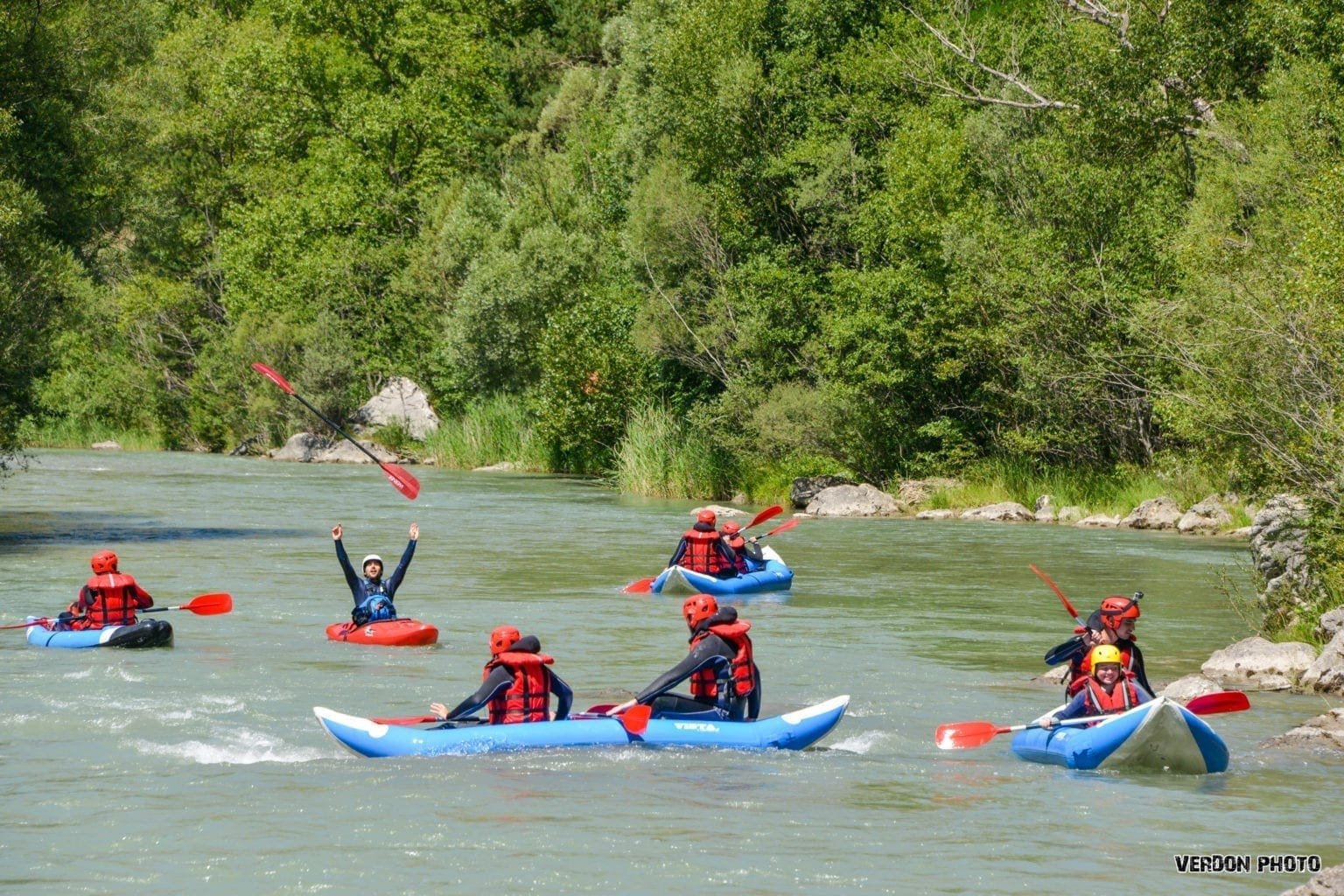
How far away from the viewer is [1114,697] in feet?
35.4

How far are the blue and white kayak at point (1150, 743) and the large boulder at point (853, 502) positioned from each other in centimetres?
2053

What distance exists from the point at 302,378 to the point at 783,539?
1128 inches

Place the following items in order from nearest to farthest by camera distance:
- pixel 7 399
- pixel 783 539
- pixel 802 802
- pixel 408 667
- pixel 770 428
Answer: pixel 802 802
pixel 408 667
pixel 7 399
pixel 783 539
pixel 770 428

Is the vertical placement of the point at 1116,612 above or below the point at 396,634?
above

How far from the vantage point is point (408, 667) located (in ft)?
47.6

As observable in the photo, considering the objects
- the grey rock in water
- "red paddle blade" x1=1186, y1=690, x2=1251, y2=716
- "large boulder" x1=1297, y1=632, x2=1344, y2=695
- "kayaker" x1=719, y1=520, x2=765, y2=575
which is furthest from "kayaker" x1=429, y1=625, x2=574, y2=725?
"kayaker" x1=719, y1=520, x2=765, y2=575

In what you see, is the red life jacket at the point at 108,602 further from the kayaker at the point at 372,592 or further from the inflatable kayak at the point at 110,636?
the kayaker at the point at 372,592

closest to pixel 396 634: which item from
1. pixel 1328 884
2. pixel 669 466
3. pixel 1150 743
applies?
pixel 1150 743

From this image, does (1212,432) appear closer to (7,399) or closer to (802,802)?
(802,802)

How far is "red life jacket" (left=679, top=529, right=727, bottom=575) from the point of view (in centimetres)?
1984

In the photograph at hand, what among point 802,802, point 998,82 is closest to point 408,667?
point 802,802

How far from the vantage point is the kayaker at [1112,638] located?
11.1 meters

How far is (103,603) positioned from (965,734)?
26.8 ft

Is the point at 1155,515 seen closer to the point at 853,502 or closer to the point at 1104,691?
the point at 853,502
